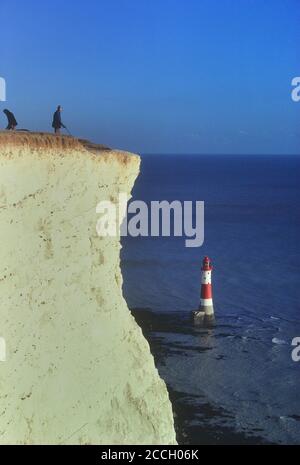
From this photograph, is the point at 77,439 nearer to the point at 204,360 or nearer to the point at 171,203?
the point at 204,360

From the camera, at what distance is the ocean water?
19.8 metres

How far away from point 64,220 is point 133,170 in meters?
2.55

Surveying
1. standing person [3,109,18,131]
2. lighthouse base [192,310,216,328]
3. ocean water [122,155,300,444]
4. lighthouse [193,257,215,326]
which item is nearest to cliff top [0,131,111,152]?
standing person [3,109,18,131]

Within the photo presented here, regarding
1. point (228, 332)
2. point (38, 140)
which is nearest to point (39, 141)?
point (38, 140)

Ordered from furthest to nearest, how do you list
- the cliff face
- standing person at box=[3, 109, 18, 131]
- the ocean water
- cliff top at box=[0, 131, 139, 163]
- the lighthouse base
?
the lighthouse base → the ocean water → standing person at box=[3, 109, 18, 131] → the cliff face → cliff top at box=[0, 131, 139, 163]

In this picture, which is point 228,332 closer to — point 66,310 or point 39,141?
point 66,310

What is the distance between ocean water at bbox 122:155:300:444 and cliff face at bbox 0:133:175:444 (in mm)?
6173

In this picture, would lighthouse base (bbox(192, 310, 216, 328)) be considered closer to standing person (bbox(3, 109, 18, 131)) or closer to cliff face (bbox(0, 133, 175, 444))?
cliff face (bbox(0, 133, 175, 444))

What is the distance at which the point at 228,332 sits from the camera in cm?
2770

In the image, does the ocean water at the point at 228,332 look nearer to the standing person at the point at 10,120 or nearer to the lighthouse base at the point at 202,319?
the lighthouse base at the point at 202,319

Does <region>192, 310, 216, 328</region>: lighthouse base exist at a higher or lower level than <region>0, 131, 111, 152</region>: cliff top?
lower

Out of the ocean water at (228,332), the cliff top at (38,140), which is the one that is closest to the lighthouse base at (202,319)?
the ocean water at (228,332)

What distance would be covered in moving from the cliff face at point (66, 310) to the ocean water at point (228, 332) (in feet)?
20.3

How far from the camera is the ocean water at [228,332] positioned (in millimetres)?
19797
